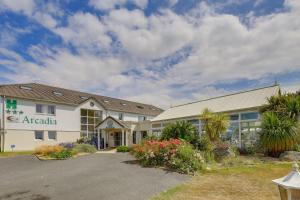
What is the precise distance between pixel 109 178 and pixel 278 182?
26.9 feet

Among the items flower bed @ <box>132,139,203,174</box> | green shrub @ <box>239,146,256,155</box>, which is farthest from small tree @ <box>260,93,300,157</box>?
flower bed @ <box>132,139,203,174</box>

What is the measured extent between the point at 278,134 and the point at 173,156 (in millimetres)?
7724

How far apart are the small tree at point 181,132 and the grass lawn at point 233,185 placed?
16.5ft

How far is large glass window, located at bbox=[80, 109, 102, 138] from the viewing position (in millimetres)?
33594

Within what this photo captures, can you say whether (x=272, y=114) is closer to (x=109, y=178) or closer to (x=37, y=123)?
(x=109, y=178)

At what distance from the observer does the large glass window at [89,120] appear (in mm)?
33594

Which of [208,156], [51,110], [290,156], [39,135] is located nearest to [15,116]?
[39,135]

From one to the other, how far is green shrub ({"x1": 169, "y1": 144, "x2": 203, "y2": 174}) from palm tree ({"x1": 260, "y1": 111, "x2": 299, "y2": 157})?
20.6 feet

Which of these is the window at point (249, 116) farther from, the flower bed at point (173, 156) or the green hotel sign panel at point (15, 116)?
the green hotel sign panel at point (15, 116)

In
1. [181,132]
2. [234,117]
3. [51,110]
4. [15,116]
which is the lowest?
[181,132]

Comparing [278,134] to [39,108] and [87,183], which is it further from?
[39,108]

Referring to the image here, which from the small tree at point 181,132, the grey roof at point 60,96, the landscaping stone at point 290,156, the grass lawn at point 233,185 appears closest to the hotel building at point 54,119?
the grey roof at point 60,96

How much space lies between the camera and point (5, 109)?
24953mm

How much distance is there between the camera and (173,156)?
13.4 metres
